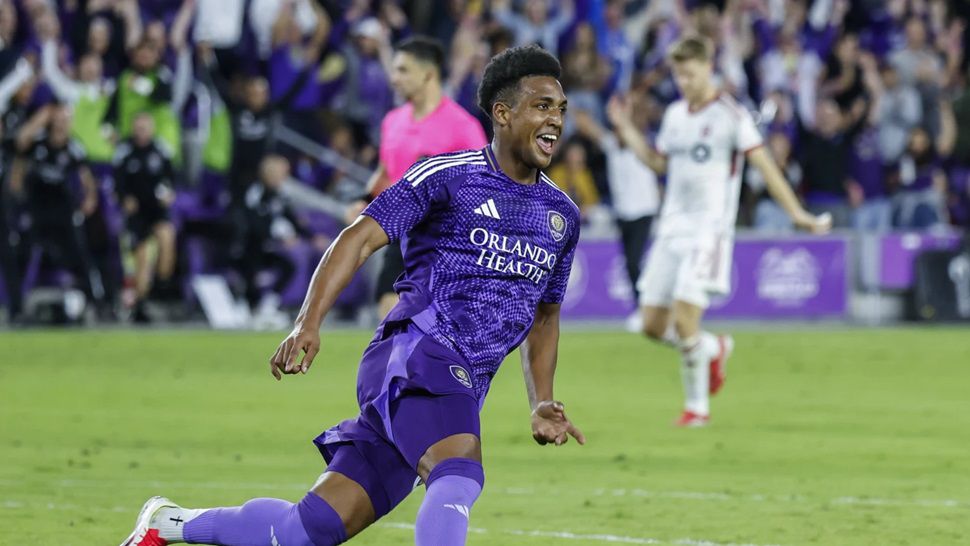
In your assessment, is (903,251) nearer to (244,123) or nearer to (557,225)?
(244,123)

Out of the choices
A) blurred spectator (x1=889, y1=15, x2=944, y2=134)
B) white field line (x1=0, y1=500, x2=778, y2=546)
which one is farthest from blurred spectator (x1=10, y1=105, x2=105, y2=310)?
white field line (x1=0, y1=500, x2=778, y2=546)

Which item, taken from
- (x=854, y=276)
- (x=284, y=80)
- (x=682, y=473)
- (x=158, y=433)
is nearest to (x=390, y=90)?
(x=284, y=80)

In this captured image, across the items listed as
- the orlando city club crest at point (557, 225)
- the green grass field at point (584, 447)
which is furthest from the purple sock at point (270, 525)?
the green grass field at point (584, 447)

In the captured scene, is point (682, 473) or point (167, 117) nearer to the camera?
point (682, 473)

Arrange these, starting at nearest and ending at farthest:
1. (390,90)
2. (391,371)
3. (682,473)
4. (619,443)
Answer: (391,371) < (682,473) < (619,443) < (390,90)

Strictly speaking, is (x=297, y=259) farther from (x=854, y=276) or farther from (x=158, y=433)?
(x=158, y=433)

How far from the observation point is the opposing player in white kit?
12.1 m

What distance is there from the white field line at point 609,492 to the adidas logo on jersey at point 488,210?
337cm

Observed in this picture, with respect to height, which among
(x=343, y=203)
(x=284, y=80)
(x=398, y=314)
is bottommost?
(x=343, y=203)

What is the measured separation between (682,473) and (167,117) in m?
12.2

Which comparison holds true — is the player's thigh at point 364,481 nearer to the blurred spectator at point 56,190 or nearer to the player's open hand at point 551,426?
the player's open hand at point 551,426

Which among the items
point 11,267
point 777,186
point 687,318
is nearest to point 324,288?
point 687,318

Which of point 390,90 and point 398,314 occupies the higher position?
point 398,314

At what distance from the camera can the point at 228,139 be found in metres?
21.1
